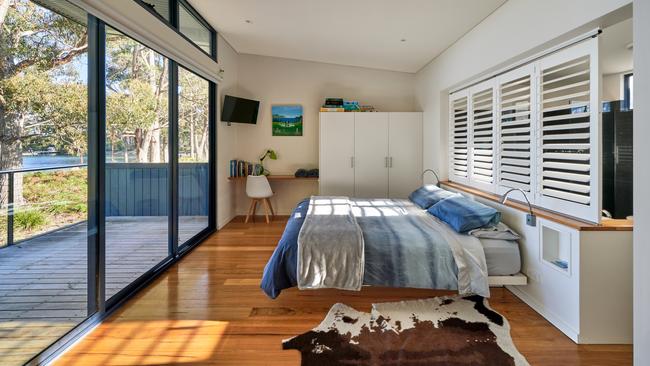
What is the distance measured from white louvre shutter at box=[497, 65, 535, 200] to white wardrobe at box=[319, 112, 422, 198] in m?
2.21

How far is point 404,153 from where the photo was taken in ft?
18.2

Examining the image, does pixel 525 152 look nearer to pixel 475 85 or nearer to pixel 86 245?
pixel 475 85

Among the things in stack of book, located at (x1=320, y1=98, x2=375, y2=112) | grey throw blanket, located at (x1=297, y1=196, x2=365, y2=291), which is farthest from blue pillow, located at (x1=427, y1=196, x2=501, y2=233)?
stack of book, located at (x1=320, y1=98, x2=375, y2=112)

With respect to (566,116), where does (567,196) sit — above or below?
below

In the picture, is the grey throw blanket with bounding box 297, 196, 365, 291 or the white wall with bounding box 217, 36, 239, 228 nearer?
the grey throw blanket with bounding box 297, 196, 365, 291

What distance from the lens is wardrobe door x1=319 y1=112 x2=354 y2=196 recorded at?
550 cm

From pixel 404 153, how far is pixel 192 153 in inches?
128

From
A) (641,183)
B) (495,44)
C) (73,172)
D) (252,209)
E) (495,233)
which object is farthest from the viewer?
(252,209)

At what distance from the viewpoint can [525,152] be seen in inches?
115

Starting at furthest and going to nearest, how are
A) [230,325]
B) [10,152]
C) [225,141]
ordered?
[225,141] → [230,325] → [10,152]

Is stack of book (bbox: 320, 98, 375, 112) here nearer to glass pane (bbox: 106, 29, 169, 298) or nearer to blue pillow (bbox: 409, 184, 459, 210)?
blue pillow (bbox: 409, 184, 459, 210)

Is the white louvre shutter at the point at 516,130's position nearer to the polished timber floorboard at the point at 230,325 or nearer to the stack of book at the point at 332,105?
the polished timber floorboard at the point at 230,325

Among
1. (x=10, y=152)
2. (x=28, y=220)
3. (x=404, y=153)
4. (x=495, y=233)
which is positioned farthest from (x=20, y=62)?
(x=404, y=153)

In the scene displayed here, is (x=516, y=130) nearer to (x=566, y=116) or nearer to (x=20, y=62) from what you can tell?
(x=566, y=116)
